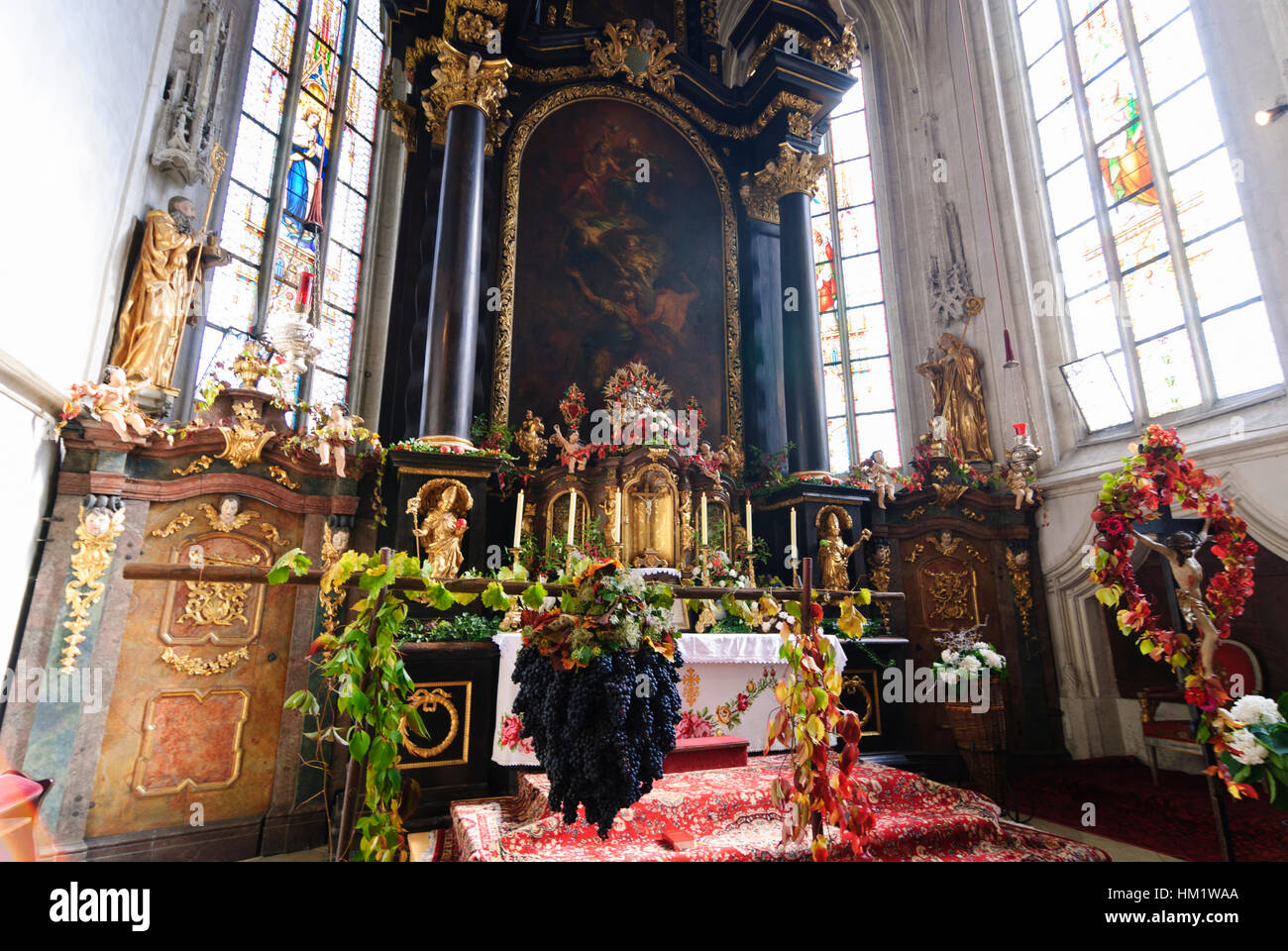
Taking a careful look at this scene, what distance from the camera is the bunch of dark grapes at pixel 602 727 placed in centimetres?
241

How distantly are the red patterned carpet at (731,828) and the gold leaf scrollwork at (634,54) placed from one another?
9.80m

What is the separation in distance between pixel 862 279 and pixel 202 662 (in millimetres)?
11045

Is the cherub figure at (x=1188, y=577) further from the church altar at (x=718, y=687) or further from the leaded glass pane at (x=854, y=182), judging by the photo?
the leaded glass pane at (x=854, y=182)

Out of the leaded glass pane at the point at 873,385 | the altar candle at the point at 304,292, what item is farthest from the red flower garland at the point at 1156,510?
the leaded glass pane at the point at 873,385

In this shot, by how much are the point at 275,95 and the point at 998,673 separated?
10974 millimetres

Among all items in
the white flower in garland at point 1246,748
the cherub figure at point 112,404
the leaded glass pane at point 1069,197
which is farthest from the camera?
the leaded glass pane at point 1069,197

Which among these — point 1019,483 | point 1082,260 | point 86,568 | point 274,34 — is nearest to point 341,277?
point 274,34

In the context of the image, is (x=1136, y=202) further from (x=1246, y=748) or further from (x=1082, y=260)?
(x=1246, y=748)

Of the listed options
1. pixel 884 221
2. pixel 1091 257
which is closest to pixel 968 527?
pixel 1091 257

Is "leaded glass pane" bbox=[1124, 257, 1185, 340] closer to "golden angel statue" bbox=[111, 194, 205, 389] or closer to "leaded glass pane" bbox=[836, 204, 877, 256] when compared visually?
"leaded glass pane" bbox=[836, 204, 877, 256]

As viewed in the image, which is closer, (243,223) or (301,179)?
(243,223)

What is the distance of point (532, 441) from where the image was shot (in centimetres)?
804
